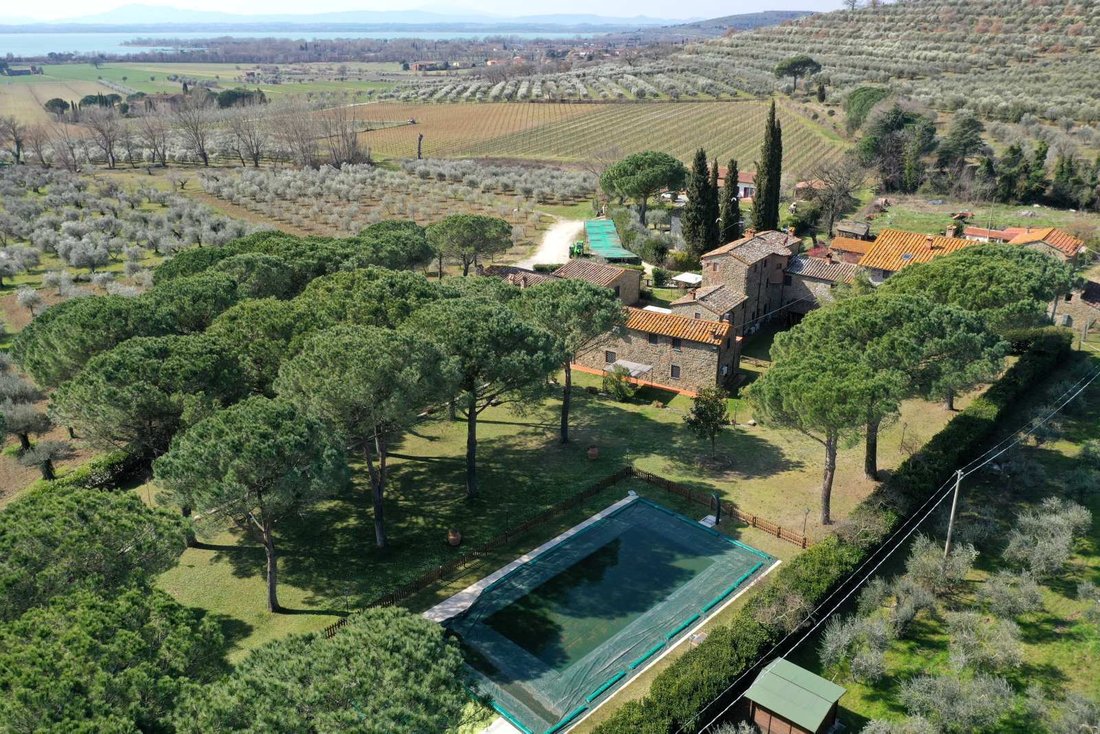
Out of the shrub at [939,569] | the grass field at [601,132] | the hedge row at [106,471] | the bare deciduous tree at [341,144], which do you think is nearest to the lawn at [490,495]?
the hedge row at [106,471]

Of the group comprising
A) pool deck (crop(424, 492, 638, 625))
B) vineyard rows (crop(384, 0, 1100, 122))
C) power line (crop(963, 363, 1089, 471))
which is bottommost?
pool deck (crop(424, 492, 638, 625))

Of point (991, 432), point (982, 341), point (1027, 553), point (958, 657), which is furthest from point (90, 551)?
point (991, 432)

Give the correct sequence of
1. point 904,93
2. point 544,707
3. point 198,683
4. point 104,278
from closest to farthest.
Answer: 1. point 198,683
2. point 544,707
3. point 104,278
4. point 904,93

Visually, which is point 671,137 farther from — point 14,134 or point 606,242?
point 14,134

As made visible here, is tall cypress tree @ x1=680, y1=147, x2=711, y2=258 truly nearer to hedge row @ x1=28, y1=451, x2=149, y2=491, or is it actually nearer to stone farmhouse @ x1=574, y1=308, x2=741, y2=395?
stone farmhouse @ x1=574, y1=308, x2=741, y2=395

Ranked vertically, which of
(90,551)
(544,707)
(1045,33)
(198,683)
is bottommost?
(544,707)

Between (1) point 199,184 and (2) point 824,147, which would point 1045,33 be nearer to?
(2) point 824,147

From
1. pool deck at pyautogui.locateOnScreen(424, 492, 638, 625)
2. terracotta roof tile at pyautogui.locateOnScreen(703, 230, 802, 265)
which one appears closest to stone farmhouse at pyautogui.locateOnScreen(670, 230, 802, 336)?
terracotta roof tile at pyautogui.locateOnScreen(703, 230, 802, 265)
